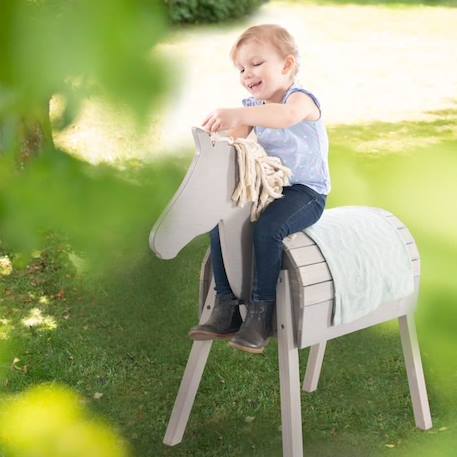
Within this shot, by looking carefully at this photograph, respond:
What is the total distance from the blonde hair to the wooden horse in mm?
296

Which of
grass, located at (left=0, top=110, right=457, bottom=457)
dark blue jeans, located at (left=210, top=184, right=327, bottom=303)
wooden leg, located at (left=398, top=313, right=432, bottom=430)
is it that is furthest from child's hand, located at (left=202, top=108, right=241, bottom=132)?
grass, located at (left=0, top=110, right=457, bottom=457)

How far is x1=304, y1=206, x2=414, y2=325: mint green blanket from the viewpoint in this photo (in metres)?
2.55

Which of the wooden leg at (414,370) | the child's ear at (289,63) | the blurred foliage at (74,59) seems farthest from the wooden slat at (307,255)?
the blurred foliage at (74,59)

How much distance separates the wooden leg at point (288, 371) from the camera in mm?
2459

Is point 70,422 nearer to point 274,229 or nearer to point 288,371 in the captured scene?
point 288,371

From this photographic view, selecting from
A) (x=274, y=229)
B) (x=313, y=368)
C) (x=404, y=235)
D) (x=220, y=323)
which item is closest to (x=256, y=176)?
(x=274, y=229)

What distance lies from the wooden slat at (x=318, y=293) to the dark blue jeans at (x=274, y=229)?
0.10 metres

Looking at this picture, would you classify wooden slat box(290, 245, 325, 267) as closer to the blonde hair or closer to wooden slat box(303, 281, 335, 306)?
wooden slat box(303, 281, 335, 306)

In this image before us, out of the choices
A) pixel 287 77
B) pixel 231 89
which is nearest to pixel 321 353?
pixel 287 77

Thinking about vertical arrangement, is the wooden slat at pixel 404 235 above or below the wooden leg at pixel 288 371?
above

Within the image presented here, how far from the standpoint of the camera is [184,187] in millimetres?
2184

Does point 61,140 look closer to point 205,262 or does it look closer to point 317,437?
point 205,262

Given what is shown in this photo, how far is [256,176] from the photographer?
2.35m

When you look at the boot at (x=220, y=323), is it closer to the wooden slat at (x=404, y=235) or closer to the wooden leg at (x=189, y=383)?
the wooden leg at (x=189, y=383)
